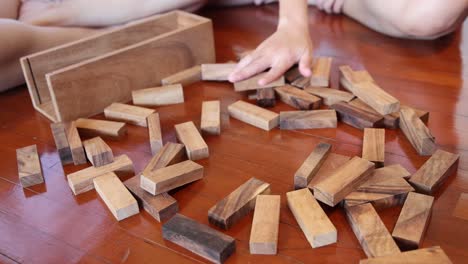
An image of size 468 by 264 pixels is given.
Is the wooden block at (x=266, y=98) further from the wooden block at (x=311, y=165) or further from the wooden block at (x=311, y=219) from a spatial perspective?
the wooden block at (x=311, y=219)

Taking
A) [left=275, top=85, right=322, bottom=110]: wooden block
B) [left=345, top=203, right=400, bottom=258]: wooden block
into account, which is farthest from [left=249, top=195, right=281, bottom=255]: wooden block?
[left=275, top=85, right=322, bottom=110]: wooden block

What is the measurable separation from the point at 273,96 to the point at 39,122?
1.96 ft

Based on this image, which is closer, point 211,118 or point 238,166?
point 238,166

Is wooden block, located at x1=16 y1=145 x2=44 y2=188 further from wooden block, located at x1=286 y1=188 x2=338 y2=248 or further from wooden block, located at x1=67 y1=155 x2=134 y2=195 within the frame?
wooden block, located at x1=286 y1=188 x2=338 y2=248

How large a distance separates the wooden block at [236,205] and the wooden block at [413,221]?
24 centimetres

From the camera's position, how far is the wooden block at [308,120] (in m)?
1.14

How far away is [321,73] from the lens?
1300 mm

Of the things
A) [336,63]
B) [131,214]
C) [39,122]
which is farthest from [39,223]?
[336,63]

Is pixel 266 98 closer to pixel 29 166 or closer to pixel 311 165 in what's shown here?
pixel 311 165

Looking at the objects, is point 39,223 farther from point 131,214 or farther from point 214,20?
point 214,20

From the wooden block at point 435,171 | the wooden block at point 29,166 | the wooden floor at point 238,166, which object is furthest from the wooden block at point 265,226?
the wooden block at point 29,166

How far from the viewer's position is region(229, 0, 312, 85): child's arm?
130cm

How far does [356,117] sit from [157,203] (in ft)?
1.64

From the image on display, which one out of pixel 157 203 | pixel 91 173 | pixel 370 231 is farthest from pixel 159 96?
pixel 370 231
